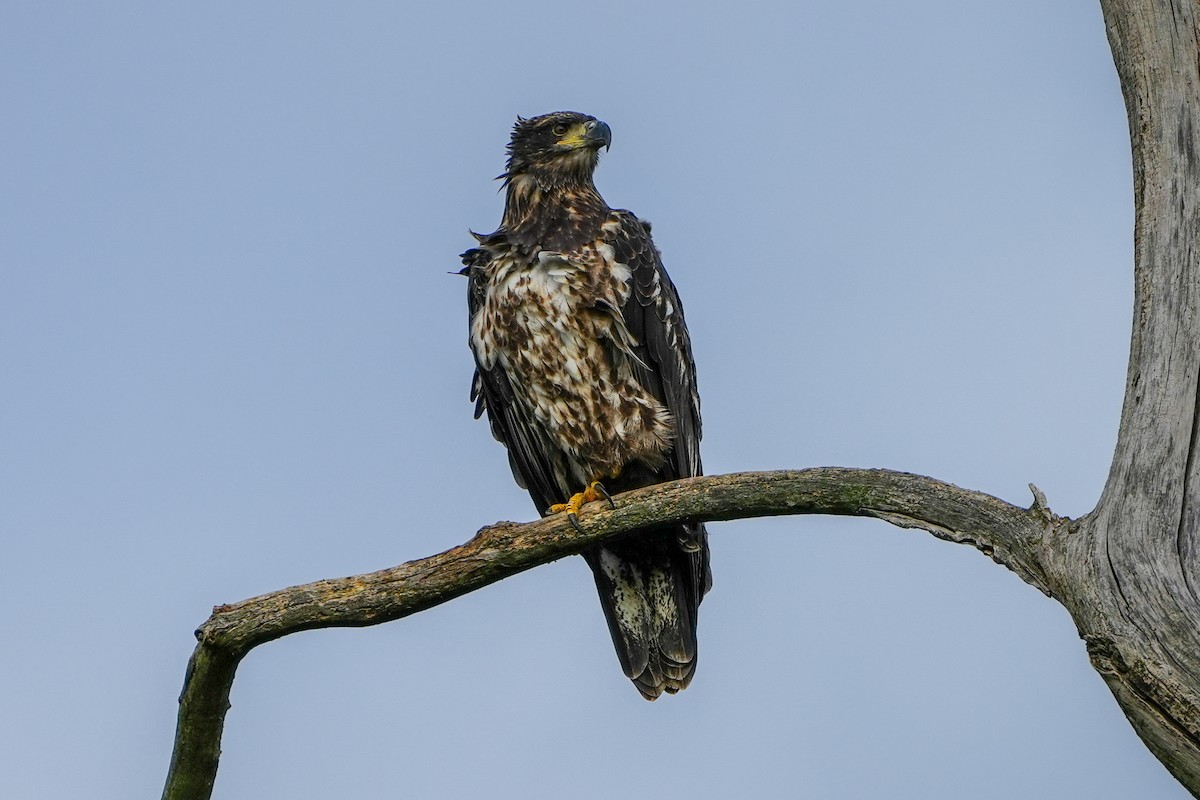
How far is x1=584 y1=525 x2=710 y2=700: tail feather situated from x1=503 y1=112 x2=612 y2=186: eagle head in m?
2.08

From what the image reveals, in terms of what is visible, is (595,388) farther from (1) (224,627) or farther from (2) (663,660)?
(1) (224,627)

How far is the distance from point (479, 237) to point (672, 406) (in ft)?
4.48

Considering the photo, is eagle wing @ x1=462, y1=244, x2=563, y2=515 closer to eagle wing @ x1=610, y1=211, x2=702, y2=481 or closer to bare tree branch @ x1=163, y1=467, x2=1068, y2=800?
eagle wing @ x1=610, y1=211, x2=702, y2=481

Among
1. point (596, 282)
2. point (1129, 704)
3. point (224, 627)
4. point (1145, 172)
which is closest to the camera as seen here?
point (1129, 704)

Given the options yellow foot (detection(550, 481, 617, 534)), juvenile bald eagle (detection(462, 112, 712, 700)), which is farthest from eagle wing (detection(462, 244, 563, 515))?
yellow foot (detection(550, 481, 617, 534))

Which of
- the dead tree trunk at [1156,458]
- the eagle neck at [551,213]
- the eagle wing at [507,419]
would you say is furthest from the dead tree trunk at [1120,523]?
the eagle neck at [551,213]

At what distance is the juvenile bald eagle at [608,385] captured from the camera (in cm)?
656

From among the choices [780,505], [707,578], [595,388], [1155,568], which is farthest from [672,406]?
[1155,568]

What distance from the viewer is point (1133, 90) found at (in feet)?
14.8

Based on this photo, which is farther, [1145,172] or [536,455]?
[536,455]

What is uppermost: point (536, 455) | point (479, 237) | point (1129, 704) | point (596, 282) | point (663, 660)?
point (479, 237)

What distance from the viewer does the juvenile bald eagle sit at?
258 inches

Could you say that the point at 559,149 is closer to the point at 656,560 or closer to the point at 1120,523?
the point at 656,560

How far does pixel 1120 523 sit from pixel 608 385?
121 inches
